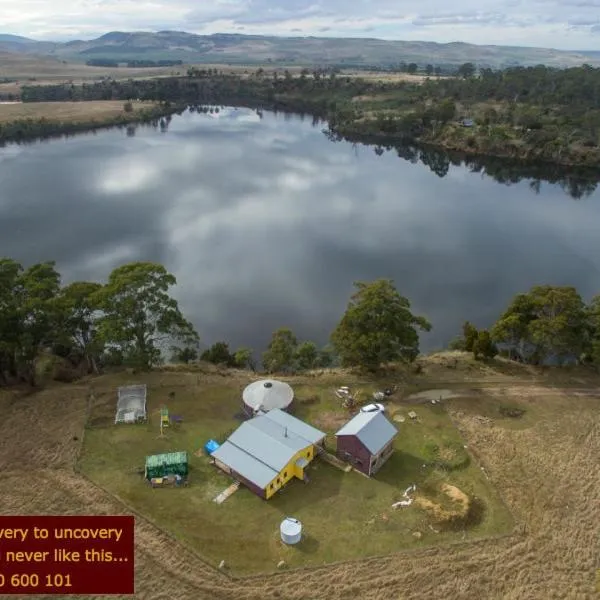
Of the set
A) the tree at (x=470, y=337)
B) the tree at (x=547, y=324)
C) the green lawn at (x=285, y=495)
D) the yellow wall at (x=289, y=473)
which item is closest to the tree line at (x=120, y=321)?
the green lawn at (x=285, y=495)

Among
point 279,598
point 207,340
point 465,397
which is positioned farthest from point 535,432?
point 207,340

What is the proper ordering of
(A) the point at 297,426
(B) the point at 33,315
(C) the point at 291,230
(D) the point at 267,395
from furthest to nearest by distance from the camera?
(C) the point at 291,230 → (B) the point at 33,315 → (D) the point at 267,395 → (A) the point at 297,426

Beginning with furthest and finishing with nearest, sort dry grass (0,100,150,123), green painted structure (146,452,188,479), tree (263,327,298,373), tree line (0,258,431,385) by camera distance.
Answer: dry grass (0,100,150,123)
tree (263,327,298,373)
tree line (0,258,431,385)
green painted structure (146,452,188,479)

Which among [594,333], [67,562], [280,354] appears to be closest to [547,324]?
[594,333]

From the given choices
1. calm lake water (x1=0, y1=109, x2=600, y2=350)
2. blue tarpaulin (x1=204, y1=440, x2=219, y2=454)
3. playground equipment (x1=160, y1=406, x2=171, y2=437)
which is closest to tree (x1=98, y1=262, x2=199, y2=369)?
playground equipment (x1=160, y1=406, x2=171, y2=437)

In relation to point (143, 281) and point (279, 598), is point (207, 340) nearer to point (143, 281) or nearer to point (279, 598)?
point (143, 281)

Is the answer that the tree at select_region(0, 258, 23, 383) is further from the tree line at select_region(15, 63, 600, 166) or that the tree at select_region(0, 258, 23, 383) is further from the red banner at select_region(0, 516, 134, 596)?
the tree line at select_region(15, 63, 600, 166)

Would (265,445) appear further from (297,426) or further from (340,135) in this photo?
(340,135)
